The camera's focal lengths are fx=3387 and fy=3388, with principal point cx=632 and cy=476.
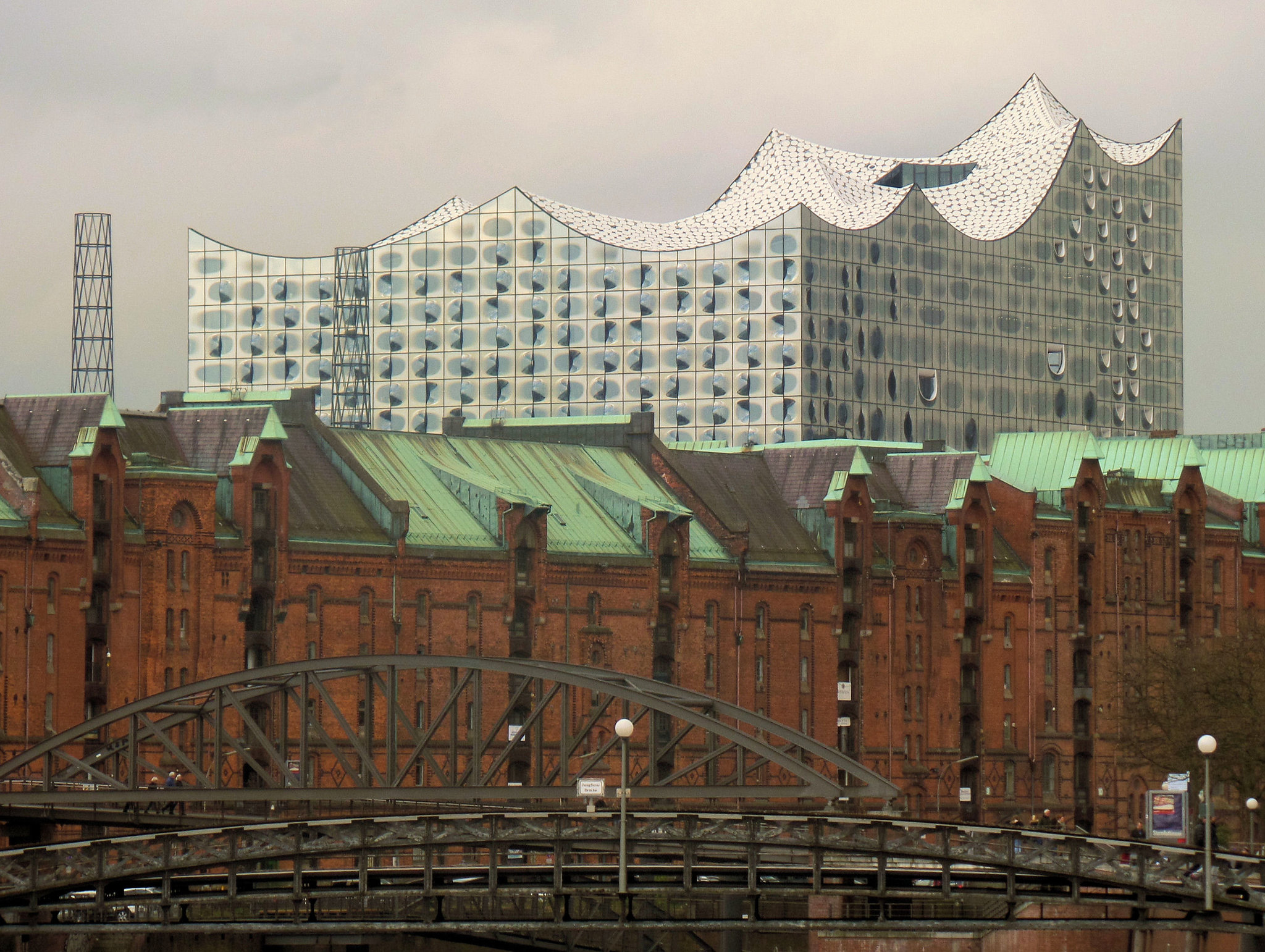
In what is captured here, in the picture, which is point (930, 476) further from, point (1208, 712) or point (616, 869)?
point (616, 869)

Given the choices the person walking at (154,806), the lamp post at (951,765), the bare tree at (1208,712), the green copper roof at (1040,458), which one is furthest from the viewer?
the green copper roof at (1040,458)

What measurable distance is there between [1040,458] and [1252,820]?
42.3 meters

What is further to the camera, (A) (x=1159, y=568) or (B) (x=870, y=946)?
(A) (x=1159, y=568)

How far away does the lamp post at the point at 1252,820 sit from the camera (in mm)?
131750

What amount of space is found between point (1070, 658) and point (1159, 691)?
43.3 ft

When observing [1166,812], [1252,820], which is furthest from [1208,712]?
[1166,812]

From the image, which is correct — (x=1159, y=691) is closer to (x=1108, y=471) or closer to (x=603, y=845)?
(x=1108, y=471)

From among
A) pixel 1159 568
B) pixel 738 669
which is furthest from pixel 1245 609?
pixel 738 669

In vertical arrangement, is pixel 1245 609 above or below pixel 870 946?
above

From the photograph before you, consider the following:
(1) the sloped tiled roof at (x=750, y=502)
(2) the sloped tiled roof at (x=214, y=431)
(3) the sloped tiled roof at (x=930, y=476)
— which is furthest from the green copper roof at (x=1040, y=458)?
(2) the sloped tiled roof at (x=214, y=431)

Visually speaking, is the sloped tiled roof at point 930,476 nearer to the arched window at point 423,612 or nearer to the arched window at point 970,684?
the arched window at point 970,684

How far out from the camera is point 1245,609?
190 metres

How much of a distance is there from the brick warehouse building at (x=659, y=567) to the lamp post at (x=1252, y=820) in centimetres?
1901

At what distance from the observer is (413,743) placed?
477ft
